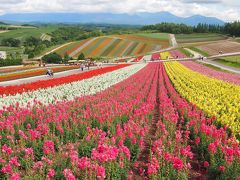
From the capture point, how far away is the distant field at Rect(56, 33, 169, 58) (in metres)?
105

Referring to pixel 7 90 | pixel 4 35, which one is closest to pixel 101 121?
pixel 7 90

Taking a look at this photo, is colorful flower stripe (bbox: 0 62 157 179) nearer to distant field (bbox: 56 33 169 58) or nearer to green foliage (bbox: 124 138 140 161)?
green foliage (bbox: 124 138 140 161)

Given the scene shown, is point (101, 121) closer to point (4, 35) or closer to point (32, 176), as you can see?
point (32, 176)

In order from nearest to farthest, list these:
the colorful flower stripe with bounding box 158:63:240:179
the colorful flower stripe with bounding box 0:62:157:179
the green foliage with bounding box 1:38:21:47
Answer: the colorful flower stripe with bounding box 0:62:157:179 < the colorful flower stripe with bounding box 158:63:240:179 < the green foliage with bounding box 1:38:21:47

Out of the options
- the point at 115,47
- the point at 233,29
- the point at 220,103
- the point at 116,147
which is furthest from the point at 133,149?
the point at 233,29

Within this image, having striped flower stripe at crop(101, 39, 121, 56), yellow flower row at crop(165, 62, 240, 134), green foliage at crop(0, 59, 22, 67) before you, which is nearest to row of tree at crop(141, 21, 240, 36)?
striped flower stripe at crop(101, 39, 121, 56)

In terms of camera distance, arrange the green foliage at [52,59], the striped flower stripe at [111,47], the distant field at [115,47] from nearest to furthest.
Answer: the green foliage at [52,59] < the striped flower stripe at [111,47] < the distant field at [115,47]

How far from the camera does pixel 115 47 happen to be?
11181 centimetres

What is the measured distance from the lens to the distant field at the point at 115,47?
344 feet

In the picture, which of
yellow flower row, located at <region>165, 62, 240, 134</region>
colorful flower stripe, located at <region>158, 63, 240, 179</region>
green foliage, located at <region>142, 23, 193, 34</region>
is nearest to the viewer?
colorful flower stripe, located at <region>158, 63, 240, 179</region>

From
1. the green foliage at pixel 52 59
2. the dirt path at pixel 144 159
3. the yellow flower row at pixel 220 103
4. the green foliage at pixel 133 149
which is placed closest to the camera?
the dirt path at pixel 144 159

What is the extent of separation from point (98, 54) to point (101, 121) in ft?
303

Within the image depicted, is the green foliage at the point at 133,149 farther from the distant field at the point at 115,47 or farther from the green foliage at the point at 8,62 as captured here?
the distant field at the point at 115,47

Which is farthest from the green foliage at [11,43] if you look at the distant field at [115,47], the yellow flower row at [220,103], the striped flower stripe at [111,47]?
the yellow flower row at [220,103]
